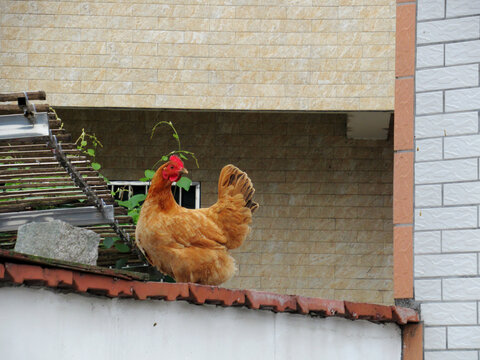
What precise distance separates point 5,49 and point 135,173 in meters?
2.20

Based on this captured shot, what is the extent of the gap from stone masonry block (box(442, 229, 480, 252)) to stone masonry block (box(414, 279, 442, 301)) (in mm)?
244

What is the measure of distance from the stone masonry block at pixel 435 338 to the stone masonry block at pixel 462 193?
2.92 feet

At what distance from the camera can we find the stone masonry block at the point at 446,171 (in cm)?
695

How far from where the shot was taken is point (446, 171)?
702cm

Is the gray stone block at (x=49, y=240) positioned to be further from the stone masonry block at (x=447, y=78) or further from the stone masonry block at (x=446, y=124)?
the stone masonry block at (x=447, y=78)

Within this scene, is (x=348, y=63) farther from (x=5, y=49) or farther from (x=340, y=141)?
(x=5, y=49)

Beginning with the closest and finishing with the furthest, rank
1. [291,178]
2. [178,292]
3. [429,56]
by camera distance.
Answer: [178,292] < [429,56] < [291,178]

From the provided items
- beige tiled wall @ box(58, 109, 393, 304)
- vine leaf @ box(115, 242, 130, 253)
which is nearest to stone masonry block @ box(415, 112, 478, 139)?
vine leaf @ box(115, 242, 130, 253)

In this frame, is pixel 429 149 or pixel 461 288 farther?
pixel 429 149

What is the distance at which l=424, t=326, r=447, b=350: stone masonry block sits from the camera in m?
6.84

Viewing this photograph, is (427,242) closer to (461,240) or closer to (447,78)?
(461,240)

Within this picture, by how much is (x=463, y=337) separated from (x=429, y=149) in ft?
4.44

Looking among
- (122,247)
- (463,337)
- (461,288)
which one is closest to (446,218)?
(461,288)

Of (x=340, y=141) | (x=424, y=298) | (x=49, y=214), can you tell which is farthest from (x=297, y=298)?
(x=340, y=141)
